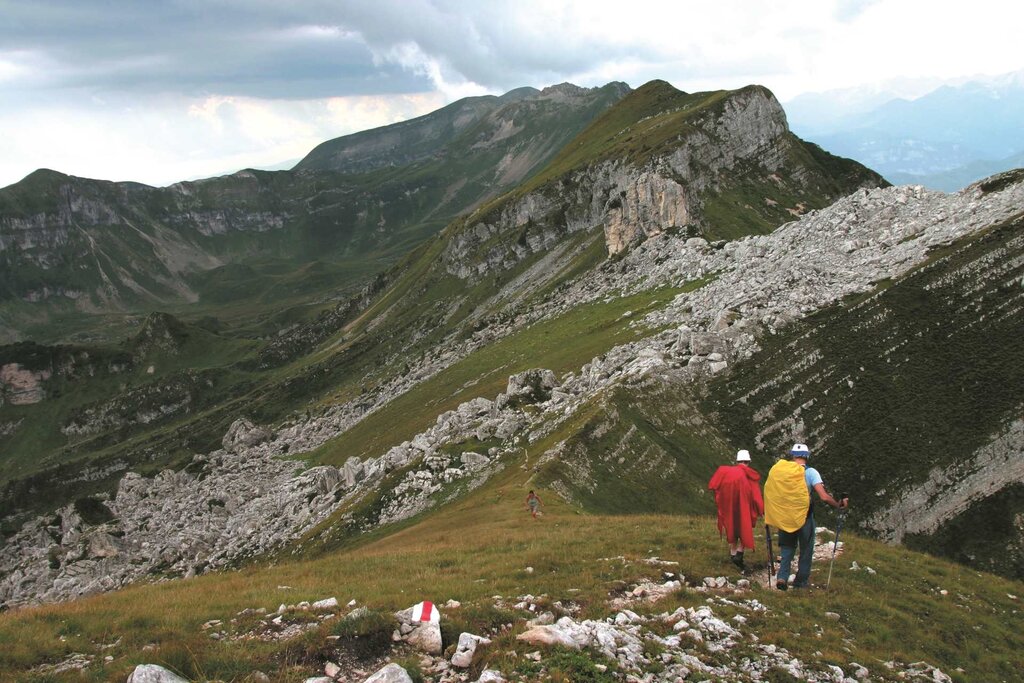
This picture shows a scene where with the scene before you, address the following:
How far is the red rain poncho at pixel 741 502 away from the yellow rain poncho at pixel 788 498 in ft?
2.41

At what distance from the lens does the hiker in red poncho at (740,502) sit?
1781cm

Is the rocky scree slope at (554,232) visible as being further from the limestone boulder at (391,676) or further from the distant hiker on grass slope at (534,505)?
the limestone boulder at (391,676)

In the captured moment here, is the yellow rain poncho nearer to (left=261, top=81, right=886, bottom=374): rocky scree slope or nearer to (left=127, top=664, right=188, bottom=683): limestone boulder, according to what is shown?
(left=127, top=664, right=188, bottom=683): limestone boulder

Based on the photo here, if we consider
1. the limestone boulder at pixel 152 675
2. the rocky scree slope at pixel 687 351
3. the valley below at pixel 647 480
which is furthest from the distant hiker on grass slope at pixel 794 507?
the rocky scree slope at pixel 687 351

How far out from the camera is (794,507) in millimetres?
16516

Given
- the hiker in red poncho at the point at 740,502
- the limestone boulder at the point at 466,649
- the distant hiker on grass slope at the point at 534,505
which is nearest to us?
the limestone boulder at the point at 466,649

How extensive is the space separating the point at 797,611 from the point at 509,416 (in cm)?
3947

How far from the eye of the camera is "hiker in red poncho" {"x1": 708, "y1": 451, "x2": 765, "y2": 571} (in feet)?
58.4

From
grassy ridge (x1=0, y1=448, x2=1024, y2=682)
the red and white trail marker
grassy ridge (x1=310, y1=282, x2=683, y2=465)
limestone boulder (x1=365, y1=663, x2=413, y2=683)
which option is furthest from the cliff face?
limestone boulder (x1=365, y1=663, x2=413, y2=683)

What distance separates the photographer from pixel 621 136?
16875 centimetres

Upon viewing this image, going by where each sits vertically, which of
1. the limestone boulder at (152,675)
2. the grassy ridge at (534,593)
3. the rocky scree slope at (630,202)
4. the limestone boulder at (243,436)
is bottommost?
the limestone boulder at (243,436)

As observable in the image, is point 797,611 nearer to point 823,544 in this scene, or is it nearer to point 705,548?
point 705,548

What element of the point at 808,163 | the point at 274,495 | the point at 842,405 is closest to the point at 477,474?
the point at 842,405

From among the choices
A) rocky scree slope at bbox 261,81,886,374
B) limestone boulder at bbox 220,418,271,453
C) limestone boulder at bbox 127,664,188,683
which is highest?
rocky scree slope at bbox 261,81,886,374
